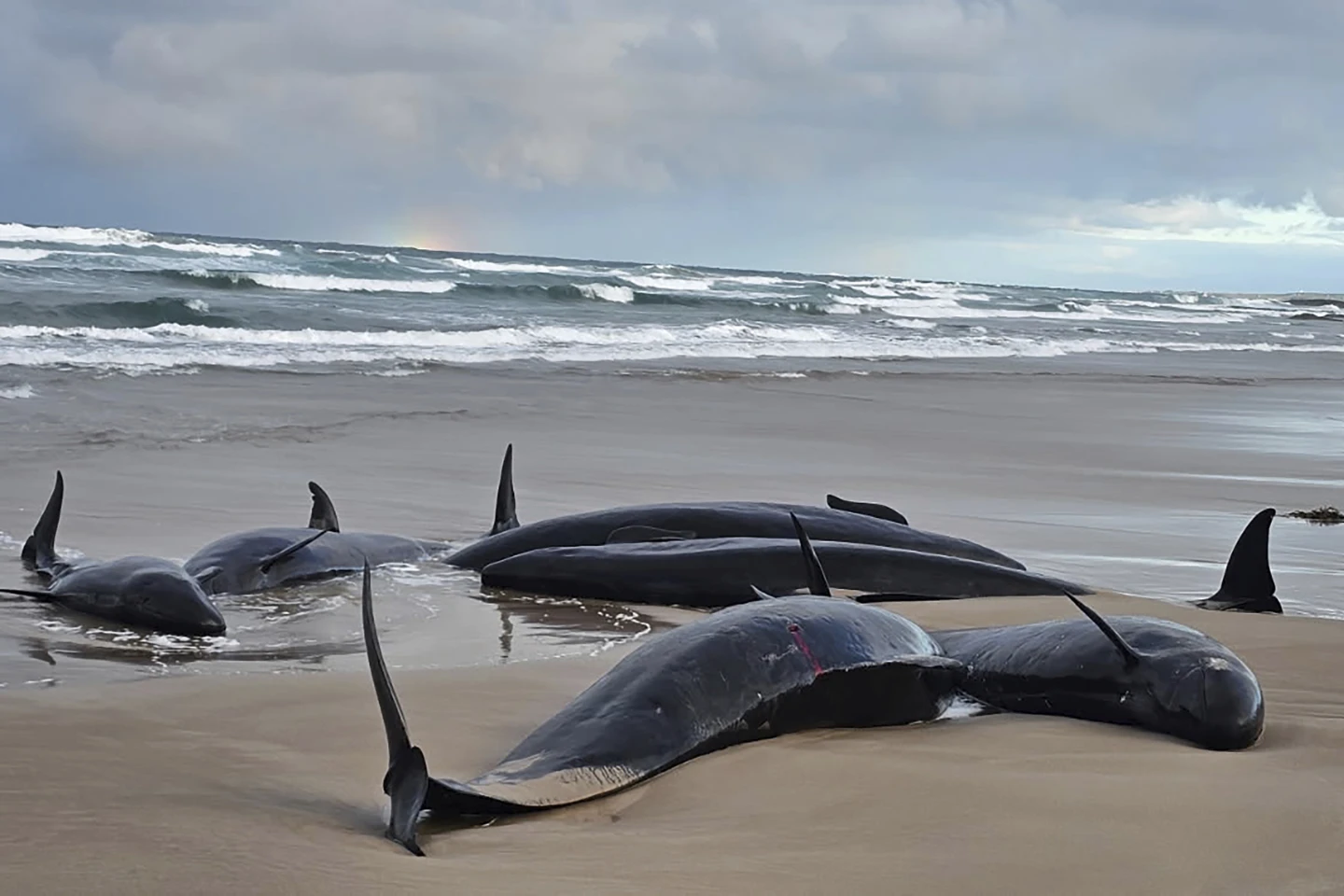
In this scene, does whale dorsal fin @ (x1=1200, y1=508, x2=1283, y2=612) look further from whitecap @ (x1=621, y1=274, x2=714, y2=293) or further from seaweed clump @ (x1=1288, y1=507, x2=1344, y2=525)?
whitecap @ (x1=621, y1=274, x2=714, y2=293)

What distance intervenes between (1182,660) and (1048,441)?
9.68 m

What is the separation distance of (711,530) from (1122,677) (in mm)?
2802

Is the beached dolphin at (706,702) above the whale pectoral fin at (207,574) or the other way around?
above

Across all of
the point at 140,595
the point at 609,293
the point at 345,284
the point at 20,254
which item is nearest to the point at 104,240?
the point at 20,254

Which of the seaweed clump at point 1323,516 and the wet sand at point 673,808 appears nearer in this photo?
the wet sand at point 673,808

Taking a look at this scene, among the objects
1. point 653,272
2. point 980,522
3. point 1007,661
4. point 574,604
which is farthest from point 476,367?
point 653,272

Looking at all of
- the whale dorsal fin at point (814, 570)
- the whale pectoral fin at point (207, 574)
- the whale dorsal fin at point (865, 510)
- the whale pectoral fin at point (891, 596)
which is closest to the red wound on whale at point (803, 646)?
the whale dorsal fin at point (814, 570)

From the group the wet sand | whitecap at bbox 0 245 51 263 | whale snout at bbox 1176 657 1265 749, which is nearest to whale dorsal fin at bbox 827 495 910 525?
the wet sand

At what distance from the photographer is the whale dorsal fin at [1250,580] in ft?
19.0

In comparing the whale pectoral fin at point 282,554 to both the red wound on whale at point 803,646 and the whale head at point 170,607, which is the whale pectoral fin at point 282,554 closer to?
the whale head at point 170,607

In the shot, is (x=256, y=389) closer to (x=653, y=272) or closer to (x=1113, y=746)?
(x=1113, y=746)

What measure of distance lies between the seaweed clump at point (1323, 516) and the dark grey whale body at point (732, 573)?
11.5 feet

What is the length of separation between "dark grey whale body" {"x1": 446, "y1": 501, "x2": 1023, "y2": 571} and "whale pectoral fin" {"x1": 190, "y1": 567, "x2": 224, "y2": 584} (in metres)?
1.05

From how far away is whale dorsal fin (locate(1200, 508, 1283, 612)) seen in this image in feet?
19.0
